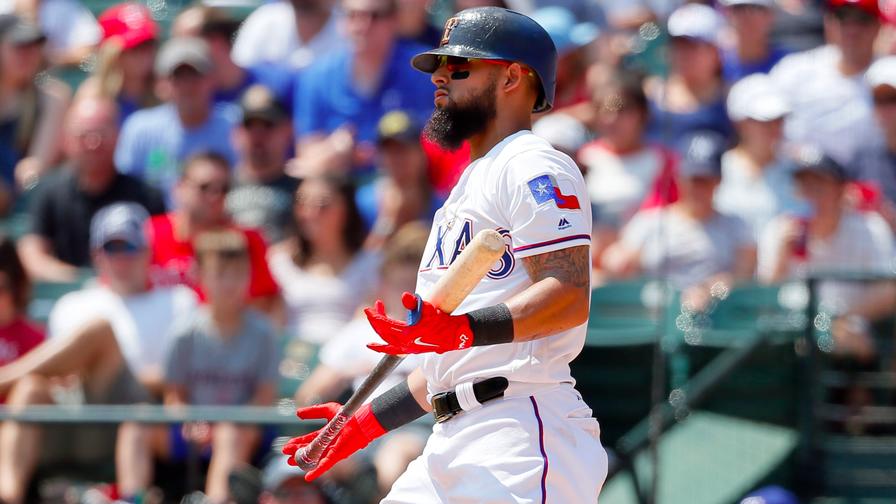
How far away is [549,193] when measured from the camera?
331 cm

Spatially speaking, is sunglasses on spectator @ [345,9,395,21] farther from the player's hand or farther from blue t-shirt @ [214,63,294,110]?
the player's hand

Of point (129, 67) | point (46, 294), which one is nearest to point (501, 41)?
point (46, 294)

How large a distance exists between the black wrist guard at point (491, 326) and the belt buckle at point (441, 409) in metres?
0.30

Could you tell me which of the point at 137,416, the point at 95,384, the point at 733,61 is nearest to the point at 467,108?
the point at 137,416

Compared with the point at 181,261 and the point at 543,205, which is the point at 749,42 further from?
the point at 543,205

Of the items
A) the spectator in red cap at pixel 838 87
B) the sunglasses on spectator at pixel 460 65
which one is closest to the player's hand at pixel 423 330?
the sunglasses on spectator at pixel 460 65

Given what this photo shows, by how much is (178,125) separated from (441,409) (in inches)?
209

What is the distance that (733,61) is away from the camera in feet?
27.6

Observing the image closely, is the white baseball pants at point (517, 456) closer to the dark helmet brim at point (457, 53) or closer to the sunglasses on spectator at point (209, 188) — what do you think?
the dark helmet brim at point (457, 53)

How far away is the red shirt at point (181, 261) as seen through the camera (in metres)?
7.04

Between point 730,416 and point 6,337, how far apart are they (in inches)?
137

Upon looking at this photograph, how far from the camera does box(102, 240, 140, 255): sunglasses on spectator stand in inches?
274

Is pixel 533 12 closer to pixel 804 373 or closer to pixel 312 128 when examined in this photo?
pixel 312 128

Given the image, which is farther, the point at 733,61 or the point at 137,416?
the point at 733,61
